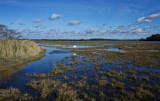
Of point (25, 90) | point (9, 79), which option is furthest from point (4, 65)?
point (25, 90)

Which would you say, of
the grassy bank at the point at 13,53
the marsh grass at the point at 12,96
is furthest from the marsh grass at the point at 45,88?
the grassy bank at the point at 13,53

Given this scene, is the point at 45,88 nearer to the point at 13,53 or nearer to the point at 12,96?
the point at 12,96

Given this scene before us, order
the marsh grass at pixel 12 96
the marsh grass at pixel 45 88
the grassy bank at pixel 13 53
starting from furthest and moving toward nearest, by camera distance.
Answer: the grassy bank at pixel 13 53 → the marsh grass at pixel 45 88 → the marsh grass at pixel 12 96

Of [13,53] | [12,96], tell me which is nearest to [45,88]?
[12,96]

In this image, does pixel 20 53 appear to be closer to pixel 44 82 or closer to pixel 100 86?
pixel 44 82

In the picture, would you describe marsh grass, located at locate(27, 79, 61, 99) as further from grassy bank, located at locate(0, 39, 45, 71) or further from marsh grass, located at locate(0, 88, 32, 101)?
grassy bank, located at locate(0, 39, 45, 71)

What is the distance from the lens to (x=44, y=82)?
964cm

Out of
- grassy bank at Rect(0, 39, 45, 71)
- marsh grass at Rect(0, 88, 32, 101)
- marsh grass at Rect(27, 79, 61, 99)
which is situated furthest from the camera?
grassy bank at Rect(0, 39, 45, 71)

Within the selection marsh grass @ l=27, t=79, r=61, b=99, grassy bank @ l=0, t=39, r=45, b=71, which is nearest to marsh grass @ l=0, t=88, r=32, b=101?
marsh grass @ l=27, t=79, r=61, b=99

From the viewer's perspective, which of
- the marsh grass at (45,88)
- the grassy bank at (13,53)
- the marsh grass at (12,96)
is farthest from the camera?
the grassy bank at (13,53)

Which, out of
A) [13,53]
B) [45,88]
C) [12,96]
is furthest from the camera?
[13,53]

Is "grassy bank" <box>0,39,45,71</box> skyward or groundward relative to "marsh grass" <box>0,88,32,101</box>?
skyward

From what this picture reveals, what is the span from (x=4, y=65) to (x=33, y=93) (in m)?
10.3

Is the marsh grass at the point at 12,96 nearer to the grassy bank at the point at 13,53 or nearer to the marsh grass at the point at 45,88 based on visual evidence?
the marsh grass at the point at 45,88
